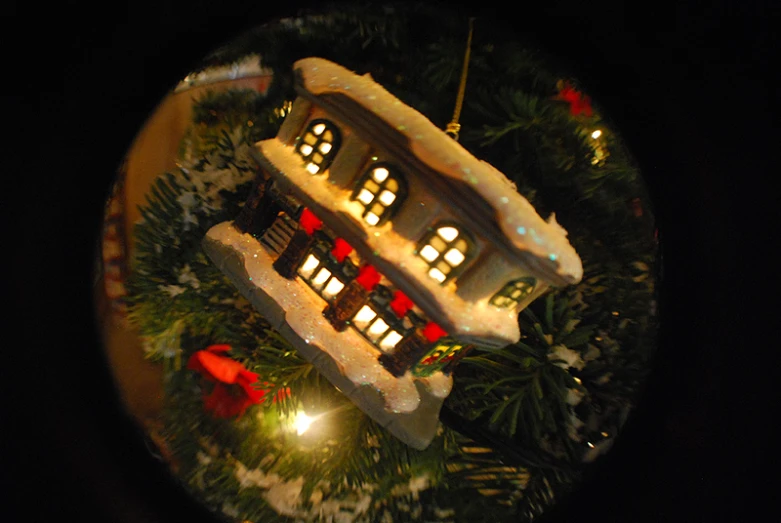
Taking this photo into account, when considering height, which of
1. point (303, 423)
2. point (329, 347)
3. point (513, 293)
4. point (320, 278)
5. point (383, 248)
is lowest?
point (303, 423)

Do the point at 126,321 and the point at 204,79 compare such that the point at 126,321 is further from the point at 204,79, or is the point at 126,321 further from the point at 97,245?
the point at 204,79

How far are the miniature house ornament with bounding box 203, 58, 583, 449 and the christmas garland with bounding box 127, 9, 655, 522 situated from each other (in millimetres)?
223

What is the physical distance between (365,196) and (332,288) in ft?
0.96

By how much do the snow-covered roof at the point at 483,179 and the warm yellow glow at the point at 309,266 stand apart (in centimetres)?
42

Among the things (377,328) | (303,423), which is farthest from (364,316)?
(303,423)

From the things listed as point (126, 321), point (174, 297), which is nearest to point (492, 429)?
point (174, 297)

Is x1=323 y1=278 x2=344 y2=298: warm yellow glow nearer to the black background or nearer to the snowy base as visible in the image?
the snowy base

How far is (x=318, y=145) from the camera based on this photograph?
0.91 metres

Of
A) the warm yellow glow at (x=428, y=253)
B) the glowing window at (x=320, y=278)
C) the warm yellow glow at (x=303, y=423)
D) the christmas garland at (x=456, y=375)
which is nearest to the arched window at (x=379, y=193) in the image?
the warm yellow glow at (x=428, y=253)

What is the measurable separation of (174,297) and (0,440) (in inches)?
22.1

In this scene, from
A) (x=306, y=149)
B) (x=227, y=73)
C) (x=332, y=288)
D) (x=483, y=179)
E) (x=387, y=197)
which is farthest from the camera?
(x=227, y=73)

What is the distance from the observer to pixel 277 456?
1.36 metres

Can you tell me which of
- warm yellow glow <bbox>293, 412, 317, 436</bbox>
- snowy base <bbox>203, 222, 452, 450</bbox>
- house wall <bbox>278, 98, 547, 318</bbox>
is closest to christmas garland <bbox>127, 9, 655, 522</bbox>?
warm yellow glow <bbox>293, 412, 317, 436</bbox>

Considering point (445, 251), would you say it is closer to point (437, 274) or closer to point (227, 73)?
point (437, 274)
